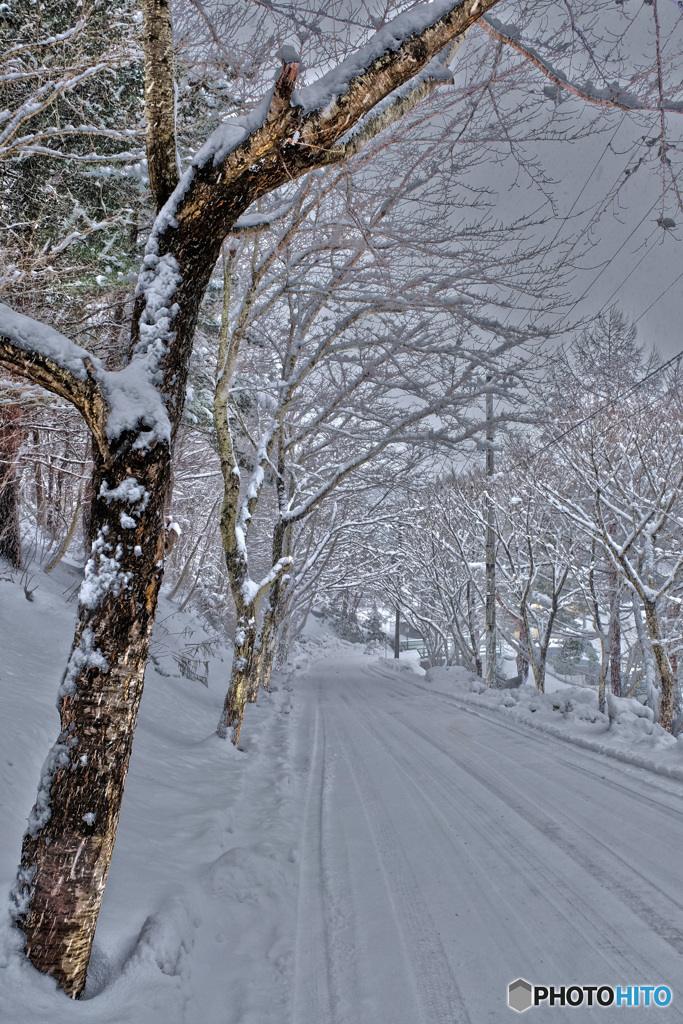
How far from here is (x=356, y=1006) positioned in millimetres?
2641

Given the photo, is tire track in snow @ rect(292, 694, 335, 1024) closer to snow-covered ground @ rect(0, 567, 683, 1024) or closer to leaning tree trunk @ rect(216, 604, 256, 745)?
snow-covered ground @ rect(0, 567, 683, 1024)

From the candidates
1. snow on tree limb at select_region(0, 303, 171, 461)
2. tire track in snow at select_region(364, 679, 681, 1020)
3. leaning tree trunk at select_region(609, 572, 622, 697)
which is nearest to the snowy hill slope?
tire track in snow at select_region(364, 679, 681, 1020)

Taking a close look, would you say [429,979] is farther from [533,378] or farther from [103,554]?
[533,378]

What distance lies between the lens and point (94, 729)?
2.52 m

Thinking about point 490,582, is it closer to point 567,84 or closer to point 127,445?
point 567,84

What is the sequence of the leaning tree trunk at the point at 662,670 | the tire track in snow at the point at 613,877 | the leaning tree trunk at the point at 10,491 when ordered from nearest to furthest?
the tire track in snow at the point at 613,877, the leaning tree trunk at the point at 10,491, the leaning tree trunk at the point at 662,670

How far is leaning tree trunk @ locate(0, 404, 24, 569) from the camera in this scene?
9172mm

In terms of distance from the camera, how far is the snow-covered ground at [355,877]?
2662 millimetres

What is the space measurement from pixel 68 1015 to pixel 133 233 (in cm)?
1056

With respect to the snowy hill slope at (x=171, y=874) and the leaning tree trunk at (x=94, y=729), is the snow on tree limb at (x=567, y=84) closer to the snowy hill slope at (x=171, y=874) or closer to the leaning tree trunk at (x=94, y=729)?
the leaning tree trunk at (x=94, y=729)

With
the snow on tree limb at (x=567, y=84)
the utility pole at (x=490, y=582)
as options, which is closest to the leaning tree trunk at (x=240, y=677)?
→ the snow on tree limb at (x=567, y=84)

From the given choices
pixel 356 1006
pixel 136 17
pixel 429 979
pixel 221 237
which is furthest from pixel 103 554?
pixel 136 17

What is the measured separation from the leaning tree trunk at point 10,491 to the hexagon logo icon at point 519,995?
374 inches

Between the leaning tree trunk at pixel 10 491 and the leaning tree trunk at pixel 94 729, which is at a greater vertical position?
the leaning tree trunk at pixel 10 491
